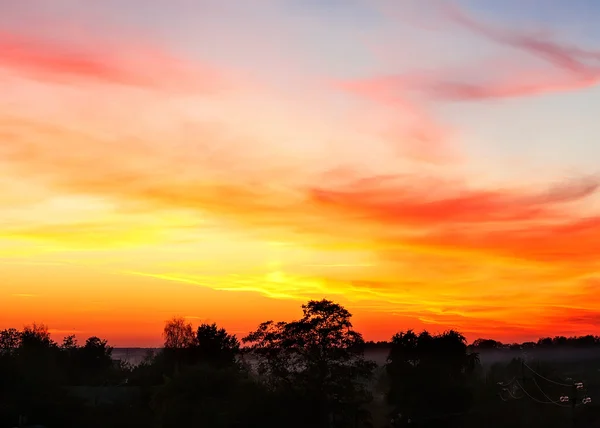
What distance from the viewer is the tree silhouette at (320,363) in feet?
289

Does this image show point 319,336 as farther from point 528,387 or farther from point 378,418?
point 528,387

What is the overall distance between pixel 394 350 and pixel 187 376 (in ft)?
155

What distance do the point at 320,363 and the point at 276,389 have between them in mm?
6225

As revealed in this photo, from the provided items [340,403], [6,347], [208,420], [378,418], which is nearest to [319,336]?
[340,403]

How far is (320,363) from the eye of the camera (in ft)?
294

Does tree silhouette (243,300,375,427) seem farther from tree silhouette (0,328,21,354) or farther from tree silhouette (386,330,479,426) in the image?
tree silhouette (0,328,21,354)

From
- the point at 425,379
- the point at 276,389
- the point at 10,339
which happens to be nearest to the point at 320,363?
the point at 276,389

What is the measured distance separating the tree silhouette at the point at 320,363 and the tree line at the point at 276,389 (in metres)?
0.12

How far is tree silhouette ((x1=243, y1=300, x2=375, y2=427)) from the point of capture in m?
88.2

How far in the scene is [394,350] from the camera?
417 ft

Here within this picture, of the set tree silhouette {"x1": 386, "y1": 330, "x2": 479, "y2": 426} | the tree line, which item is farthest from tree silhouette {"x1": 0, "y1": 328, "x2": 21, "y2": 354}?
tree silhouette {"x1": 386, "y1": 330, "x2": 479, "y2": 426}

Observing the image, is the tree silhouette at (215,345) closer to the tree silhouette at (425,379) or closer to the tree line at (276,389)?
the tree line at (276,389)

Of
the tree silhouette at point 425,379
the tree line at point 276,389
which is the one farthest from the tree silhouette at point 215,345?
the tree silhouette at point 425,379

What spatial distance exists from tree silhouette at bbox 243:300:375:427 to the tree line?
0.12 m
